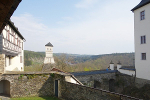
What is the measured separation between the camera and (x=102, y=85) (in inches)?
677

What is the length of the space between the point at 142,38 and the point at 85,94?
11133 mm

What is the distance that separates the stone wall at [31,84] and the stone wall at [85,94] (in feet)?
4.61

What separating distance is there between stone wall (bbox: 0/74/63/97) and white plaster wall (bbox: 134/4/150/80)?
33.8 feet

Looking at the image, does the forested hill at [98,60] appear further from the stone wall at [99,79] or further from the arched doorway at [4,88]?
the arched doorway at [4,88]

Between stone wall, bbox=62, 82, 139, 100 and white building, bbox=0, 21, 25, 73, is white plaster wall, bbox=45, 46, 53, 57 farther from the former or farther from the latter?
stone wall, bbox=62, 82, 139, 100

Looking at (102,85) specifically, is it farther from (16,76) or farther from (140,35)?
(16,76)

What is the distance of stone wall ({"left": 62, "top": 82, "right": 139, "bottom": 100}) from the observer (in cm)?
648

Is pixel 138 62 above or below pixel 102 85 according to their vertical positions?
above

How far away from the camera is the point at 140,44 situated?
1537cm

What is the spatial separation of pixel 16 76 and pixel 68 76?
4646mm

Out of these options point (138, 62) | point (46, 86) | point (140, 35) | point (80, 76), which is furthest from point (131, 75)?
point (46, 86)

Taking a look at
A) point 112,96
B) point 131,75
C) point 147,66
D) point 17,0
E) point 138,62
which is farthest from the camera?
point 131,75

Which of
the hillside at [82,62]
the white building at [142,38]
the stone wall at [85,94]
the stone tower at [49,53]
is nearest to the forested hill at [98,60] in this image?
the hillside at [82,62]

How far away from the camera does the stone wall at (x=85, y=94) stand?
648 centimetres
